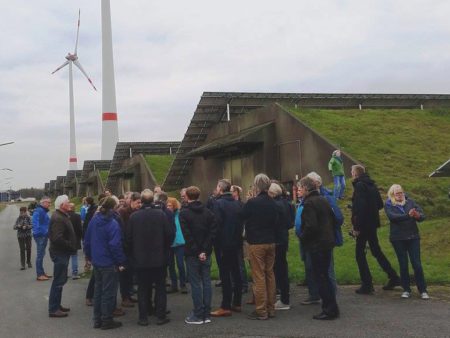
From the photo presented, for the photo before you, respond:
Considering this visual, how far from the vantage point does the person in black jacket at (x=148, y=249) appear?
693cm

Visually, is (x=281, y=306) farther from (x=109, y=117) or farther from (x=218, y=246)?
(x=109, y=117)

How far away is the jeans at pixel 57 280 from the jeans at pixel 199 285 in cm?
212

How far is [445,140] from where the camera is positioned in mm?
21766

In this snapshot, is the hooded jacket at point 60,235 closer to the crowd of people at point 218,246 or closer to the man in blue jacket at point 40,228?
the crowd of people at point 218,246

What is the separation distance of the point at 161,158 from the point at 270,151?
50.8 ft

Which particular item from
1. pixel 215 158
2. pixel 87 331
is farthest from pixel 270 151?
pixel 87 331

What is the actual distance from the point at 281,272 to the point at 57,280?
137 inches

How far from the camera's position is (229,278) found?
7.40 metres

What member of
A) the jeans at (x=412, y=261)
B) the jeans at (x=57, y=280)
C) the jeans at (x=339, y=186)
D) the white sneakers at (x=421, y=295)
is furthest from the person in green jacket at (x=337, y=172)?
the jeans at (x=57, y=280)

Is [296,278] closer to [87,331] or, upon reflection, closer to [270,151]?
[87,331]

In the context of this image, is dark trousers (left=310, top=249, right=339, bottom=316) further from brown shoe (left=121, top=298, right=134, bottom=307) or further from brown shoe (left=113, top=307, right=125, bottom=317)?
brown shoe (left=121, top=298, right=134, bottom=307)

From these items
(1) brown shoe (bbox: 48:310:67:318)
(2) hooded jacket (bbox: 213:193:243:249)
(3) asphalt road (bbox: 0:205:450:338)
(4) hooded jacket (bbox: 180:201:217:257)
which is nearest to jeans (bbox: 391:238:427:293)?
(3) asphalt road (bbox: 0:205:450:338)

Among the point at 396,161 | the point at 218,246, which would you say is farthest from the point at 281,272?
the point at 396,161

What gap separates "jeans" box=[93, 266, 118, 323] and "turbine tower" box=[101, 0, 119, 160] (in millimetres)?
49087
